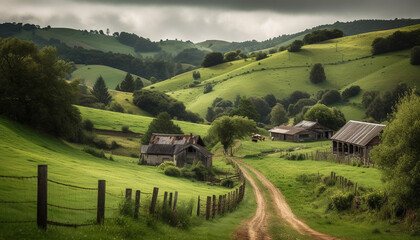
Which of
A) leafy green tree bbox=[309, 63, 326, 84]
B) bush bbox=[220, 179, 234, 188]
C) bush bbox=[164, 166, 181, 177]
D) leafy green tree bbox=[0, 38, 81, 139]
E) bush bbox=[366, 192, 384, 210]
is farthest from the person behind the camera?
leafy green tree bbox=[309, 63, 326, 84]

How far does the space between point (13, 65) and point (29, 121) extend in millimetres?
8984

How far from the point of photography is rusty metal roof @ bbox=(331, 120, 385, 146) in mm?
60631

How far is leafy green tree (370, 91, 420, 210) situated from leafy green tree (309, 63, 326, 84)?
14288cm

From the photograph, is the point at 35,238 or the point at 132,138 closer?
the point at 35,238

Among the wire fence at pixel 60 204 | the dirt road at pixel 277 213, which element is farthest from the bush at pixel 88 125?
the wire fence at pixel 60 204

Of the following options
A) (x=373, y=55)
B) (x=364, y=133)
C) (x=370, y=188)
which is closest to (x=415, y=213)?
(x=370, y=188)

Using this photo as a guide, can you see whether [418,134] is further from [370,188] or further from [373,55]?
[373,55]

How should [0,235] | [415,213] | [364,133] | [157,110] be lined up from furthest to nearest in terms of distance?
[157,110] → [364,133] → [415,213] → [0,235]

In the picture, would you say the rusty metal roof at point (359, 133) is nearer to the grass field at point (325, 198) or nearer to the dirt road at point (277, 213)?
the grass field at point (325, 198)

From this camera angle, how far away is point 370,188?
1422 inches

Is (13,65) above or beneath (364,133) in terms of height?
above

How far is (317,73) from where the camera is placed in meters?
170

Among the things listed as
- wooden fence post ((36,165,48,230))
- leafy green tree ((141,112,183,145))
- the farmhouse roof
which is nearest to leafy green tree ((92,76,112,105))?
leafy green tree ((141,112,183,145))

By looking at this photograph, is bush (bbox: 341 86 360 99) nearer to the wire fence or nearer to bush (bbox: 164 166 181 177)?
bush (bbox: 164 166 181 177)
